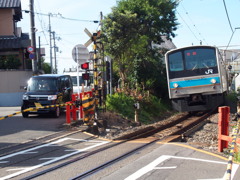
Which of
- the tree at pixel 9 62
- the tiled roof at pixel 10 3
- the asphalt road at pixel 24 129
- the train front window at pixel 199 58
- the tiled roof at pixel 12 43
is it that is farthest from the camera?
the tiled roof at pixel 10 3

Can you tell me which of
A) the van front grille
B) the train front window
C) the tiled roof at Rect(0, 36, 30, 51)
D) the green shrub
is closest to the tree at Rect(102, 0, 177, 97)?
the green shrub

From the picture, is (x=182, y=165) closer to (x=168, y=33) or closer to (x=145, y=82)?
(x=145, y=82)

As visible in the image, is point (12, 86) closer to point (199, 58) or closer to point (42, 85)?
point (42, 85)

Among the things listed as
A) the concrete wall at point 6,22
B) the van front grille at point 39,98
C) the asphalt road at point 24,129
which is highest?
the concrete wall at point 6,22

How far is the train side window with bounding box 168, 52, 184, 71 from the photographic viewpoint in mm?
16250

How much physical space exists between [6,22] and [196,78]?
18028mm

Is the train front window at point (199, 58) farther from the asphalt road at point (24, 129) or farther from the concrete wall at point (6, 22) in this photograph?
the concrete wall at point (6, 22)

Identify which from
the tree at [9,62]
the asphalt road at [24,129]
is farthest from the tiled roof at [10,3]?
the asphalt road at [24,129]

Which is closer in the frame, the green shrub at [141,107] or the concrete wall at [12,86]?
the green shrub at [141,107]

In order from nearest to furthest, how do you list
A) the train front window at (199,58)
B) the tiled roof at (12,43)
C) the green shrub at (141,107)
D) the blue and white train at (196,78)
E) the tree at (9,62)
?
the green shrub at (141,107) → the blue and white train at (196,78) → the train front window at (199,58) → the tiled roof at (12,43) → the tree at (9,62)

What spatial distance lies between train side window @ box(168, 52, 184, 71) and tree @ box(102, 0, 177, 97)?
345 cm

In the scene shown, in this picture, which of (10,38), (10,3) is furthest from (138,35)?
(10,3)

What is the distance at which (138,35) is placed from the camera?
19.9 metres

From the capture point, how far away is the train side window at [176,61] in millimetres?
16250
